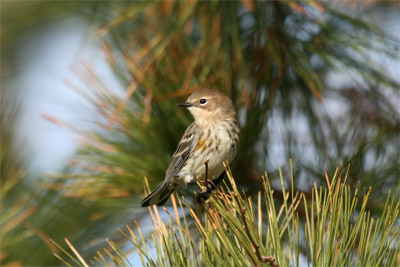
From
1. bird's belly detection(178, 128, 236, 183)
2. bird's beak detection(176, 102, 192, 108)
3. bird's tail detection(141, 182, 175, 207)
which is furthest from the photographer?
bird's belly detection(178, 128, 236, 183)

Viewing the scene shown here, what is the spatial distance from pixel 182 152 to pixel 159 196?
0.28 meters

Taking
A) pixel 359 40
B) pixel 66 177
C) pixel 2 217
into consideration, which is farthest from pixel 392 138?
pixel 2 217

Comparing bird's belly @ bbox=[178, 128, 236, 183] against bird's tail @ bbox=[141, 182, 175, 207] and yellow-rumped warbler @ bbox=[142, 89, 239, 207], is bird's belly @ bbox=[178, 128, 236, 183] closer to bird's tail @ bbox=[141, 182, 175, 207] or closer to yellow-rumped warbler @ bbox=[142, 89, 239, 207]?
yellow-rumped warbler @ bbox=[142, 89, 239, 207]

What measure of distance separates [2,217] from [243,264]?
139cm

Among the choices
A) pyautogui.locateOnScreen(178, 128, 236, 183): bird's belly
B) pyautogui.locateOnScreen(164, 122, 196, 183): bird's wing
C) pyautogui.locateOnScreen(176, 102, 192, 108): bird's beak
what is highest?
pyautogui.locateOnScreen(176, 102, 192, 108): bird's beak

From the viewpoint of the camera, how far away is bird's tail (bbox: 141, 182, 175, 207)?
2.86m

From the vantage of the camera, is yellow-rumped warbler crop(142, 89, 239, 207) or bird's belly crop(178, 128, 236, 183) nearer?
yellow-rumped warbler crop(142, 89, 239, 207)

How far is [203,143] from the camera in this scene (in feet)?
11.6

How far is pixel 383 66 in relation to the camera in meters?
3.08

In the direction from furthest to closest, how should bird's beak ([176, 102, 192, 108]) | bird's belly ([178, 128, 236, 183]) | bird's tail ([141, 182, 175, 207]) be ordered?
bird's belly ([178, 128, 236, 183])
bird's beak ([176, 102, 192, 108])
bird's tail ([141, 182, 175, 207])

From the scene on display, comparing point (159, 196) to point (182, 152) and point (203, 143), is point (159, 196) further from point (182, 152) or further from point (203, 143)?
point (203, 143)

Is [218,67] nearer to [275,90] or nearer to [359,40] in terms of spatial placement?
[275,90]

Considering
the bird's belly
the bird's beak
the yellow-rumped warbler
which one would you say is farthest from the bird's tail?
the bird's beak

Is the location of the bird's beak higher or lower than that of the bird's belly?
higher
